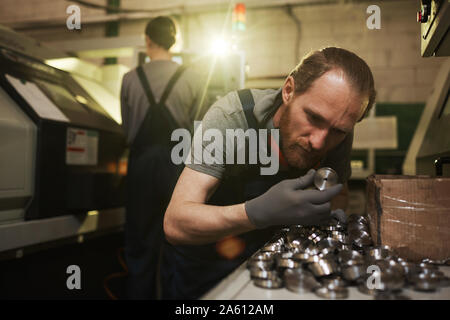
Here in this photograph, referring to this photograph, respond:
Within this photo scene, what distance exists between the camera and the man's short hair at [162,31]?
1.56 meters

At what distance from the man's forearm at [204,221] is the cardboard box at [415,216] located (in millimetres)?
285

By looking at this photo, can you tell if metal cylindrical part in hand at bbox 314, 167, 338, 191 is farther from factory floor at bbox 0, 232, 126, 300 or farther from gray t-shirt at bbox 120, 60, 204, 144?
factory floor at bbox 0, 232, 126, 300

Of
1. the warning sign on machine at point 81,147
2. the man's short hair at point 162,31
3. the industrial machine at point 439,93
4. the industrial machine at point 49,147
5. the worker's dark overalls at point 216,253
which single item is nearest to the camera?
the industrial machine at point 439,93

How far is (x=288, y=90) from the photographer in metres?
0.93

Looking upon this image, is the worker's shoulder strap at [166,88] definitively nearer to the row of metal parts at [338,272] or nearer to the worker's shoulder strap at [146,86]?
the worker's shoulder strap at [146,86]

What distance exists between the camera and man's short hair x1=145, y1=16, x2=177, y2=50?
61.6 inches

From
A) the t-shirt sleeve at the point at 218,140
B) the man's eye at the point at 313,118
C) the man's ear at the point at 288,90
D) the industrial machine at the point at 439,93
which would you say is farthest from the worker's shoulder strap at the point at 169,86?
the industrial machine at the point at 439,93

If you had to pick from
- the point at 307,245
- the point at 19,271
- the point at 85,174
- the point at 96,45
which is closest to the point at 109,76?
the point at 96,45

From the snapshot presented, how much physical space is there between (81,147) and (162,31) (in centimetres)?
65

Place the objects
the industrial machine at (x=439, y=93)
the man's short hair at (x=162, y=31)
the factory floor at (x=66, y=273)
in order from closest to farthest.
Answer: the industrial machine at (x=439, y=93) < the factory floor at (x=66, y=273) < the man's short hair at (x=162, y=31)

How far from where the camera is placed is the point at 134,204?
1471mm

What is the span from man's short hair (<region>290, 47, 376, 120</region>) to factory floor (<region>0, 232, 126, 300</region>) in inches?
Result: 47.3

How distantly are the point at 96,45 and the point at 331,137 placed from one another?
1888 mm
